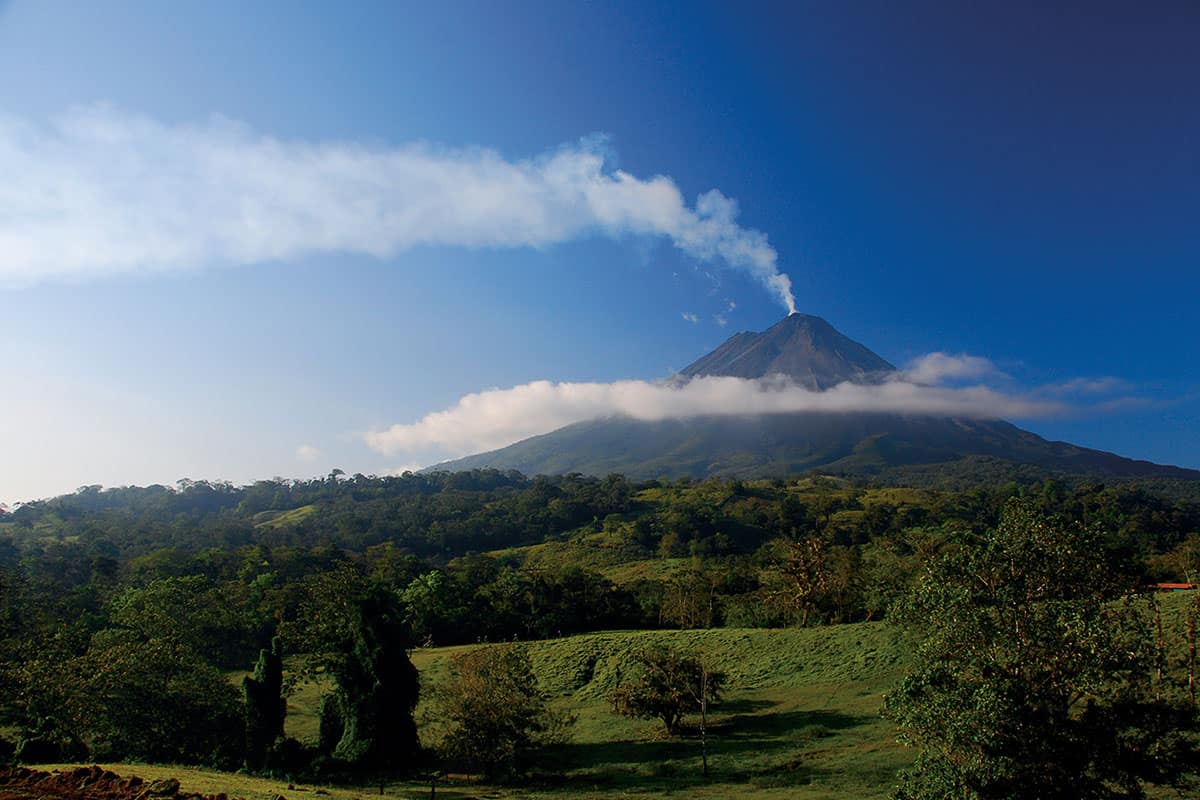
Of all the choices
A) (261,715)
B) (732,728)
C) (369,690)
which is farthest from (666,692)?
(261,715)

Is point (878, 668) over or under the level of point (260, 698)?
under

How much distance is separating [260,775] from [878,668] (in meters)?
27.0

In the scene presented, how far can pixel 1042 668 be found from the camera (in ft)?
36.6

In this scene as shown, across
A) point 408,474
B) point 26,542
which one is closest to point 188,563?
point 26,542

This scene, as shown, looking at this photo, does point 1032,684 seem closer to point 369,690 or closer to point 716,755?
point 716,755

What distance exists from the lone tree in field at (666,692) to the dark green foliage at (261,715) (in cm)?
1357

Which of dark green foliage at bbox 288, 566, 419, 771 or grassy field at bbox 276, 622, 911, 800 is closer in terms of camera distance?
grassy field at bbox 276, 622, 911, 800

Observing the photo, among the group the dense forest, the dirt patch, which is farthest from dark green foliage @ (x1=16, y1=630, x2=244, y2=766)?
the dirt patch

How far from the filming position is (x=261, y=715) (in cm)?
2409

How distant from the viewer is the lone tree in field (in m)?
26.8

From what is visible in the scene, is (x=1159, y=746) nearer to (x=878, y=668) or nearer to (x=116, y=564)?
(x=878, y=668)

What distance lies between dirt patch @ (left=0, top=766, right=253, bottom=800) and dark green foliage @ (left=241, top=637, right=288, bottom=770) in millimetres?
9357

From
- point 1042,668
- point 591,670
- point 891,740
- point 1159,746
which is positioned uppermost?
point 1042,668

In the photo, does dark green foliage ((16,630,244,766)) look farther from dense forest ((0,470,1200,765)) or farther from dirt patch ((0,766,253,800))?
dirt patch ((0,766,253,800))
